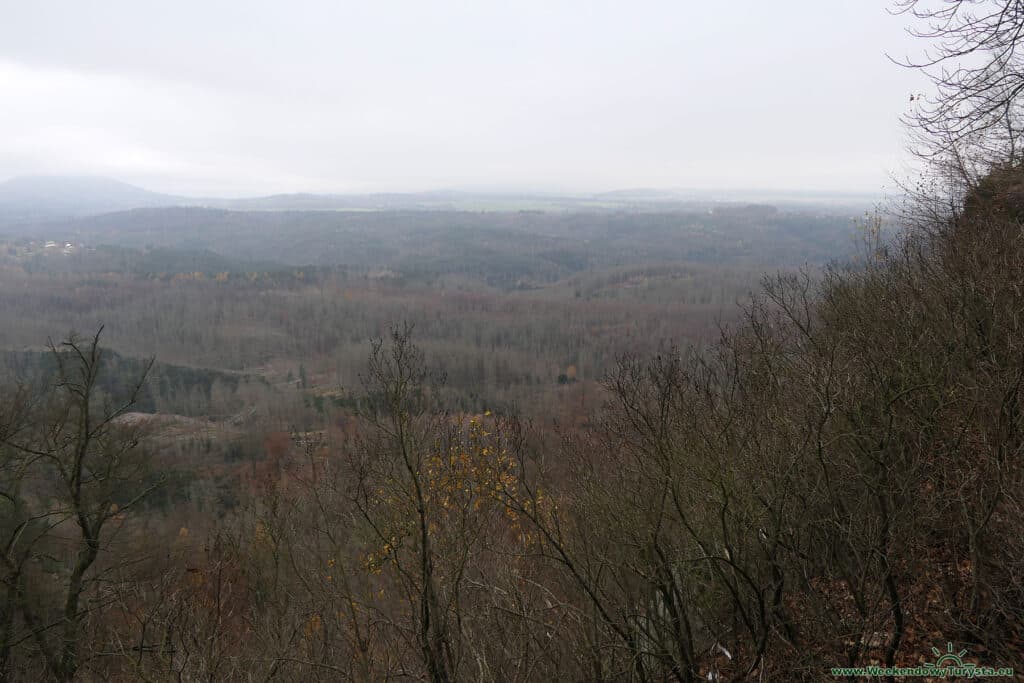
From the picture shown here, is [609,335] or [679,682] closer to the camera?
[679,682]

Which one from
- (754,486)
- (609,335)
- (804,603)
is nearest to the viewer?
(754,486)

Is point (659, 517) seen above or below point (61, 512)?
above

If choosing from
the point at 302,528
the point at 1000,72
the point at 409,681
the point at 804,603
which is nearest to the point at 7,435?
the point at 302,528

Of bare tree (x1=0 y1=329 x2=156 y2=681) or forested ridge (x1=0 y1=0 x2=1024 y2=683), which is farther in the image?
bare tree (x1=0 y1=329 x2=156 y2=681)

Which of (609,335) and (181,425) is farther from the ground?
(609,335)

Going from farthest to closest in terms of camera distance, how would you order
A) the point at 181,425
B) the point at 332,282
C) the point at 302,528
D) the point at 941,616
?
1. the point at 332,282
2. the point at 181,425
3. the point at 302,528
4. the point at 941,616

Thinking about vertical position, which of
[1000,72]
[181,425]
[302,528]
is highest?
[1000,72]

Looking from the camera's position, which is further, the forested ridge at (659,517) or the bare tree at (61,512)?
the bare tree at (61,512)

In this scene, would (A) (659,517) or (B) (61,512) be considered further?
(B) (61,512)

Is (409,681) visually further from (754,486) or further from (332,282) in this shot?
(332,282)

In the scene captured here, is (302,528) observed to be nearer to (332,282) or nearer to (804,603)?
(804,603)
